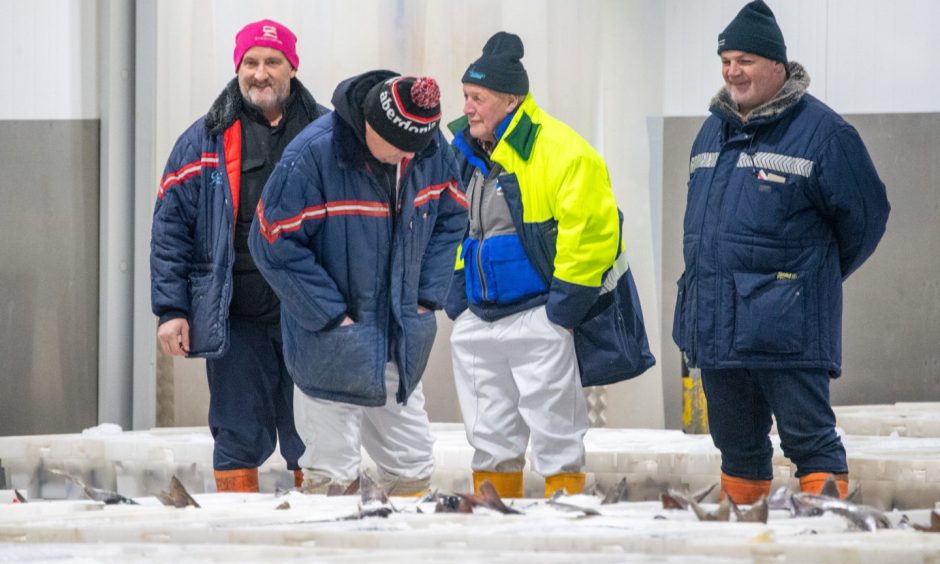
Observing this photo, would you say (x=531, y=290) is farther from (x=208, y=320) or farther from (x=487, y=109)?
(x=208, y=320)

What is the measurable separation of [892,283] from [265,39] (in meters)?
3.80

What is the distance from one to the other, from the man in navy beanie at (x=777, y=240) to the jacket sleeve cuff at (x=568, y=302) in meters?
0.44

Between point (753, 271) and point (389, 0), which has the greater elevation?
point (389, 0)

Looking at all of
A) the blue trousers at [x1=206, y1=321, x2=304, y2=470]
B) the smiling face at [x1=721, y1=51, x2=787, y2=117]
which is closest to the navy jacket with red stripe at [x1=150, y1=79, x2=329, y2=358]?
the blue trousers at [x1=206, y1=321, x2=304, y2=470]

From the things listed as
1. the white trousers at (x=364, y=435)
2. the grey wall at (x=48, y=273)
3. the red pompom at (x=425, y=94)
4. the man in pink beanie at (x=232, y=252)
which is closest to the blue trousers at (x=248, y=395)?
the man in pink beanie at (x=232, y=252)

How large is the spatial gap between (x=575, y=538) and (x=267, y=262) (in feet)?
6.16

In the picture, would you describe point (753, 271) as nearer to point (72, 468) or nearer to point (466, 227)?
point (466, 227)

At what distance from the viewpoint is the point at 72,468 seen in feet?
23.1

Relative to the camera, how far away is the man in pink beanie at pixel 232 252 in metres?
5.28

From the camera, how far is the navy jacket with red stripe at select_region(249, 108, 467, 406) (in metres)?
4.68

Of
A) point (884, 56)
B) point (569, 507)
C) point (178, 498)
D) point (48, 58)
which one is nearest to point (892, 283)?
point (884, 56)

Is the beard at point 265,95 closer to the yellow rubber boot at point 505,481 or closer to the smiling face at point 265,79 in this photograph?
the smiling face at point 265,79

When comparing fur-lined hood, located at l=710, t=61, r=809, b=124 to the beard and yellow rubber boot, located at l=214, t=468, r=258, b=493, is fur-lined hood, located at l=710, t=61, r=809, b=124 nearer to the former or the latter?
the beard

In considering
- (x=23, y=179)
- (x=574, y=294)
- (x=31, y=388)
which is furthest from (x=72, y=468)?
(x=574, y=294)
